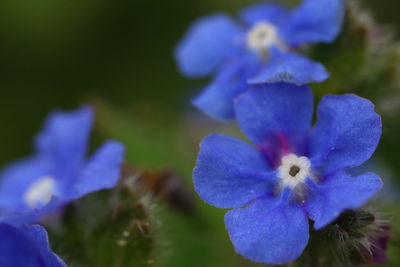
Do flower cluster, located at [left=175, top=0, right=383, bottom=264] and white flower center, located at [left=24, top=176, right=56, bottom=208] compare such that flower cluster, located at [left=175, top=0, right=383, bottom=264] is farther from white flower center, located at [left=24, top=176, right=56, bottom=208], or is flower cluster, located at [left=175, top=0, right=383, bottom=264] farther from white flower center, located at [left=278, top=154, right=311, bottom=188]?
white flower center, located at [left=24, top=176, right=56, bottom=208]

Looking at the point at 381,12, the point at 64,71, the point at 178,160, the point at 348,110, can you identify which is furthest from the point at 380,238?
the point at 64,71

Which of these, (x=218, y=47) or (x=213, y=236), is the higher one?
(x=218, y=47)

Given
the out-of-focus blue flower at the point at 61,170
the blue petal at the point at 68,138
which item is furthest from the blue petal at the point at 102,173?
the blue petal at the point at 68,138

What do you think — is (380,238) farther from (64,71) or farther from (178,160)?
(64,71)

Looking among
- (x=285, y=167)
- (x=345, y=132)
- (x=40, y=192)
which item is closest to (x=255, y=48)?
(x=285, y=167)

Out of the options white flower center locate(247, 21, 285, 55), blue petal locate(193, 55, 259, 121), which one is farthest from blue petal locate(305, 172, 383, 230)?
white flower center locate(247, 21, 285, 55)

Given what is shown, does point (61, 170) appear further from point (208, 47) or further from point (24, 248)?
point (208, 47)

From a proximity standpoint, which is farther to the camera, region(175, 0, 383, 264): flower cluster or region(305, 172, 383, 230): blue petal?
region(175, 0, 383, 264): flower cluster
